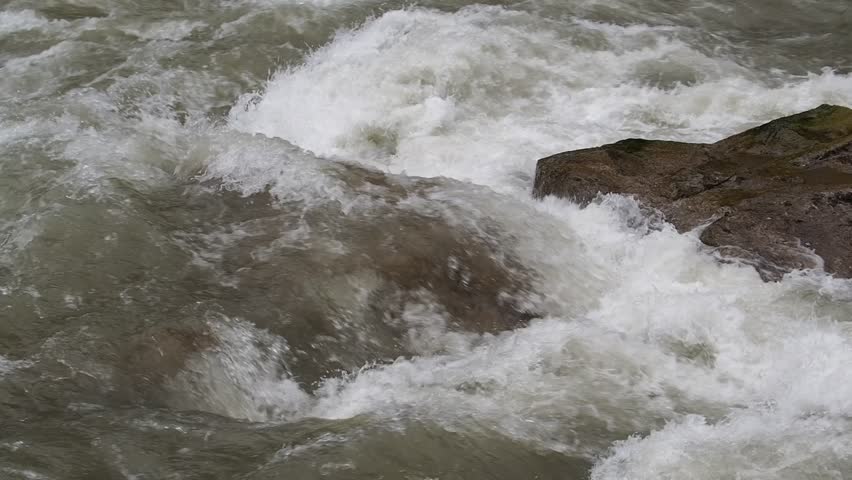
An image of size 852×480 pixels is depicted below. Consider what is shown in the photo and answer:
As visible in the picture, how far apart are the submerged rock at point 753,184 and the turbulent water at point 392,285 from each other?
0.52ft

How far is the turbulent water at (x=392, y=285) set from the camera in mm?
4262

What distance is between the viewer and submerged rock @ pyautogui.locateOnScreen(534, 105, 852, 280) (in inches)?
231

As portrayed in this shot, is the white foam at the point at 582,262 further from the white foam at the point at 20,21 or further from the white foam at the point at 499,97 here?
the white foam at the point at 20,21

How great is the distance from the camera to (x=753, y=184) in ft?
20.8

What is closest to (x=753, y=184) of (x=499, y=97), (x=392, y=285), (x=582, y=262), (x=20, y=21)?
(x=582, y=262)

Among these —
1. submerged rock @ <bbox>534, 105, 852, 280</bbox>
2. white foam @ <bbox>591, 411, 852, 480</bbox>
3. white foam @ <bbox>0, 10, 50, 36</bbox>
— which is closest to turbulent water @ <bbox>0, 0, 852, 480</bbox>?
white foam @ <bbox>591, 411, 852, 480</bbox>

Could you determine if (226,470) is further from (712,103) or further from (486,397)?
(712,103)

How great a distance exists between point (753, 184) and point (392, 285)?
2603 mm

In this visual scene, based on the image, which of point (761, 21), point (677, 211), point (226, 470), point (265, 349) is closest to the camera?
point (226, 470)

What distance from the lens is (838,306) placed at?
5.42m

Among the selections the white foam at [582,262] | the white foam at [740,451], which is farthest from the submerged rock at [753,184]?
the white foam at [740,451]

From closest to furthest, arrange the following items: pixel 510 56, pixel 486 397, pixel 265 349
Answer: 1. pixel 486 397
2. pixel 265 349
3. pixel 510 56

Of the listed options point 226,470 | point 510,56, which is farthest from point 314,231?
point 510,56

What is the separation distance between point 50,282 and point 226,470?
2123 millimetres
